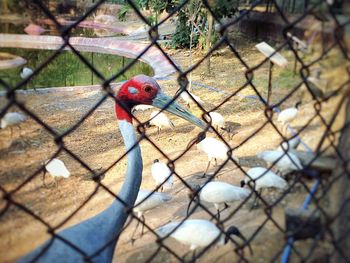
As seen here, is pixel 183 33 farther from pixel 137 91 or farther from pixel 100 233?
pixel 100 233

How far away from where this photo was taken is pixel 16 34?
68cm

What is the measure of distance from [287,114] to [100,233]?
2.18 ft

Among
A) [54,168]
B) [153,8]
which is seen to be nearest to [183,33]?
[153,8]

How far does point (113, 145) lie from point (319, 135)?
326 cm

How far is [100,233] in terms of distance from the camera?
1206 millimetres

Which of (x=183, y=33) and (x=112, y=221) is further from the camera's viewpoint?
(x=183, y=33)

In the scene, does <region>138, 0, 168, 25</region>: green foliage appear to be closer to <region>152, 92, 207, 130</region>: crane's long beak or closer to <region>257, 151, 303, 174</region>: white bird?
<region>152, 92, 207, 130</region>: crane's long beak

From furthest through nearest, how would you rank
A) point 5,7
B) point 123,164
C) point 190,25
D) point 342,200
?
point 190,25 < point 123,164 < point 342,200 < point 5,7

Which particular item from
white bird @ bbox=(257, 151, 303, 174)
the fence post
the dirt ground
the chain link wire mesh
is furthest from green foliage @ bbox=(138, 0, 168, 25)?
the fence post

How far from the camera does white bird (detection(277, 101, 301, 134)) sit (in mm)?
1073

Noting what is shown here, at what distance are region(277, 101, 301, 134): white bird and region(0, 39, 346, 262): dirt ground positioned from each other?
2cm

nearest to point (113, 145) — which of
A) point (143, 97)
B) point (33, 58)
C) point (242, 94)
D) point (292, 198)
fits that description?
point (242, 94)

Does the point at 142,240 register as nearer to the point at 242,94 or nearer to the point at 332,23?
the point at 332,23

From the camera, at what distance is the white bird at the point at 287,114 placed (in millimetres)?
1073
